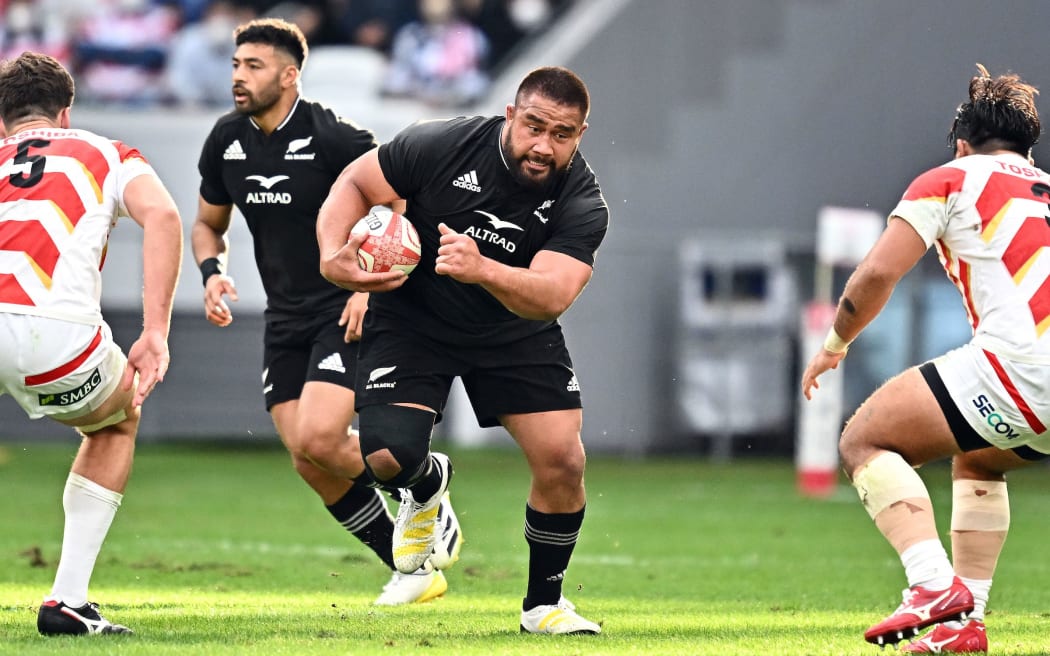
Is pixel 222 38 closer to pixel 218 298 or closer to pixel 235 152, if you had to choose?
pixel 235 152

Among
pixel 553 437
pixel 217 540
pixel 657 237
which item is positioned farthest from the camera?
Answer: pixel 657 237

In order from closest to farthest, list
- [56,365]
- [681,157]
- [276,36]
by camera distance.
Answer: [56,365], [276,36], [681,157]

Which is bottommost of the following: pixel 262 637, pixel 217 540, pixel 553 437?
pixel 217 540

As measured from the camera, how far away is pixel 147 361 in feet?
19.9

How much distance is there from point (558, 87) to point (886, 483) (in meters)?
2.06

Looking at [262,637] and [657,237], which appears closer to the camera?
[262,637]

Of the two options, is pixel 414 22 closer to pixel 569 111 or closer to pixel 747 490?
pixel 747 490

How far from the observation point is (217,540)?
11.4 meters

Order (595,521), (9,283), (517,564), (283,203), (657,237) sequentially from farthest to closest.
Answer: (657,237) < (595,521) < (517,564) < (283,203) < (9,283)

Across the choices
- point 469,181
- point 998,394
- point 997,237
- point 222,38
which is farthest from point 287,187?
point 222,38

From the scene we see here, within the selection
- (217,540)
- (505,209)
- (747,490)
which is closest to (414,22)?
(747,490)

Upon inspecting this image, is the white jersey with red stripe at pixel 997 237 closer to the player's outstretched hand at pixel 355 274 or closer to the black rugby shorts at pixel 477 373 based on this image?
the black rugby shorts at pixel 477 373

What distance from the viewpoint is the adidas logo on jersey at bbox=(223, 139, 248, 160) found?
28.1ft

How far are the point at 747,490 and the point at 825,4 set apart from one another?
867cm
